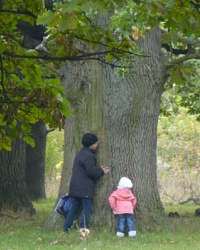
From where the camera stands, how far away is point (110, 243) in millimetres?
10875

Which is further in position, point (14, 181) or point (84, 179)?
point (14, 181)

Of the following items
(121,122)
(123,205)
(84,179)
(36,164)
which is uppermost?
(121,122)

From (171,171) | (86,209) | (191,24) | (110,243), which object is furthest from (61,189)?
(171,171)

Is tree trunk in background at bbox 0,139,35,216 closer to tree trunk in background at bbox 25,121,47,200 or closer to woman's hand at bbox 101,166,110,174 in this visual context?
woman's hand at bbox 101,166,110,174

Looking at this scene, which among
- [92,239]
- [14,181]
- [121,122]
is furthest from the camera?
[14,181]

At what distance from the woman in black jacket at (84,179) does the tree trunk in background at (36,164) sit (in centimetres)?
902

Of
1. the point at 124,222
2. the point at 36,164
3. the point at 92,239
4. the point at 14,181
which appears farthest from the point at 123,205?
the point at 36,164

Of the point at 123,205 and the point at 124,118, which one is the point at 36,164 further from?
the point at 123,205

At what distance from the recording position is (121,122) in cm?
1249

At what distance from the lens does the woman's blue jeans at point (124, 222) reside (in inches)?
466

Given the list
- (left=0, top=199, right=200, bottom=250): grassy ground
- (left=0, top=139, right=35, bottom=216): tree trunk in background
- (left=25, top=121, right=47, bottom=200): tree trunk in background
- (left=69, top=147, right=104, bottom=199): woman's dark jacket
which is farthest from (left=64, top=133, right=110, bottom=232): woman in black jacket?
(left=25, top=121, right=47, bottom=200): tree trunk in background

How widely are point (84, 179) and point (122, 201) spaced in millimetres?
747

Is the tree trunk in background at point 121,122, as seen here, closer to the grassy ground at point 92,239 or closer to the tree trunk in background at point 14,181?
the grassy ground at point 92,239

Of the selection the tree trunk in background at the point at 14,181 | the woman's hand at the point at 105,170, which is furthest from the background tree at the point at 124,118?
the tree trunk in background at the point at 14,181
